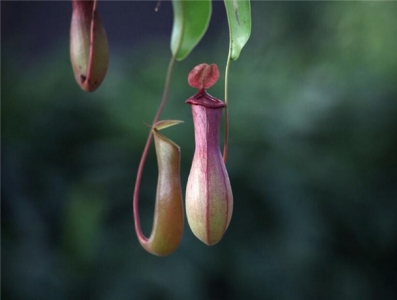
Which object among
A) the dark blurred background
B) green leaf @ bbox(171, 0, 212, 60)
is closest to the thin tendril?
green leaf @ bbox(171, 0, 212, 60)

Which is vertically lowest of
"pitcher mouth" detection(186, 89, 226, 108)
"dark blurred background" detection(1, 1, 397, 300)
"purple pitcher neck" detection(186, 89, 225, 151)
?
"dark blurred background" detection(1, 1, 397, 300)

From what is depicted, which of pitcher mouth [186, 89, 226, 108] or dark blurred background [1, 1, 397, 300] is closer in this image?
pitcher mouth [186, 89, 226, 108]

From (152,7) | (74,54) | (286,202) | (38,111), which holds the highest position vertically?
(152,7)

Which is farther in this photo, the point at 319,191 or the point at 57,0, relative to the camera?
the point at 57,0

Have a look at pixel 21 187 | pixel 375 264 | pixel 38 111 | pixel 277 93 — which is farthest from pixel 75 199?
pixel 375 264

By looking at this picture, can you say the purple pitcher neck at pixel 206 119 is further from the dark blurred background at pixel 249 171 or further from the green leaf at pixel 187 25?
the dark blurred background at pixel 249 171

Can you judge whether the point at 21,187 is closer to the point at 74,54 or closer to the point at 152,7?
the point at 152,7

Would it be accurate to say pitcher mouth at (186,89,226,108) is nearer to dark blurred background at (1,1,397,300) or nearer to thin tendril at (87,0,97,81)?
thin tendril at (87,0,97,81)

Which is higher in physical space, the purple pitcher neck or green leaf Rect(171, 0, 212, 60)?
green leaf Rect(171, 0, 212, 60)
